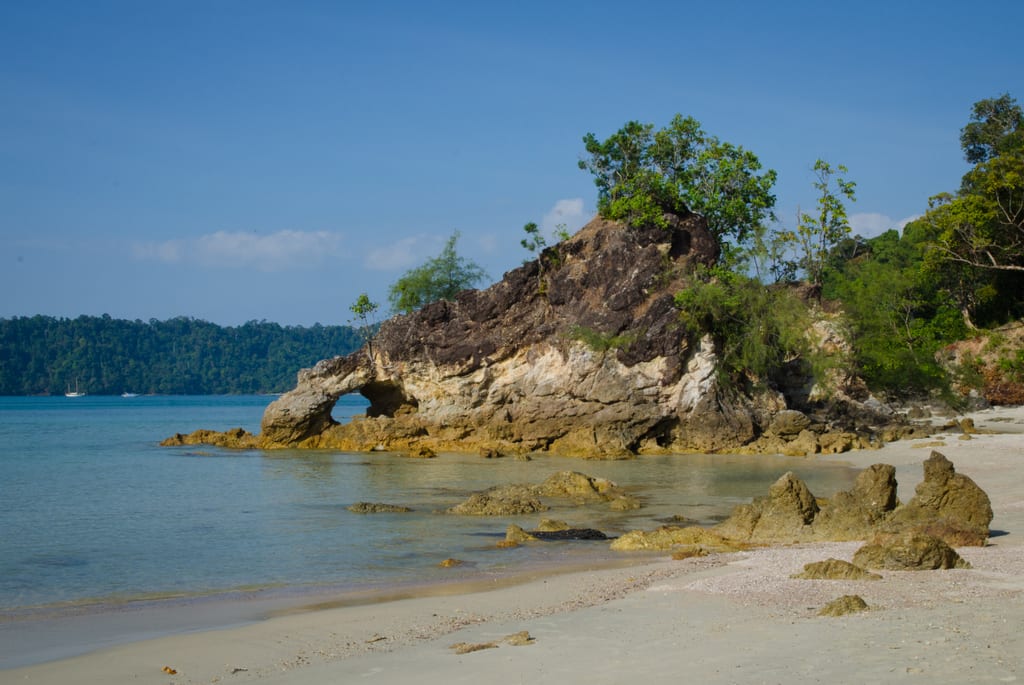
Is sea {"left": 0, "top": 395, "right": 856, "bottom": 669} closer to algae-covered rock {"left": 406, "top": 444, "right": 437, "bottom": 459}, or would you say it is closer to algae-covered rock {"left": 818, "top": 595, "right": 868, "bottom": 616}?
algae-covered rock {"left": 406, "top": 444, "right": 437, "bottom": 459}

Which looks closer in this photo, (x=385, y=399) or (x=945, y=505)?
(x=945, y=505)

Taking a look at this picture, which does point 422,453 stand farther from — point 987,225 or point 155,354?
point 155,354

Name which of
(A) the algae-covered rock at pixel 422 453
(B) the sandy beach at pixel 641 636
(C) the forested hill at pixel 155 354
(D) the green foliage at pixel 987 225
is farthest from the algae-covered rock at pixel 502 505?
(C) the forested hill at pixel 155 354

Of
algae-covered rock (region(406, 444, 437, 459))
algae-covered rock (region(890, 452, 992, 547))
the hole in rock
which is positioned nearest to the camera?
algae-covered rock (region(890, 452, 992, 547))

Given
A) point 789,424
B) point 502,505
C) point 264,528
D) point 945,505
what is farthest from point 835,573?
point 789,424

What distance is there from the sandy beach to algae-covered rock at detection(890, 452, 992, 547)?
2.46ft

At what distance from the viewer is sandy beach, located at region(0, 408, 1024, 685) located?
6469 millimetres

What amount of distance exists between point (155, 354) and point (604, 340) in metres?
131

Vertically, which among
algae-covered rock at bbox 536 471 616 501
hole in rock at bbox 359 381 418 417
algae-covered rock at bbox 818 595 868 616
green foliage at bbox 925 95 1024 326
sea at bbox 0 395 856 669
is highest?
green foliage at bbox 925 95 1024 326

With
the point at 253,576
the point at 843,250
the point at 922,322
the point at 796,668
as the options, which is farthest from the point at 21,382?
the point at 796,668

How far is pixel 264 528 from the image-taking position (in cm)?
1745

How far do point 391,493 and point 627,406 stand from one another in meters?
13.0

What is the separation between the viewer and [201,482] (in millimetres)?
26484

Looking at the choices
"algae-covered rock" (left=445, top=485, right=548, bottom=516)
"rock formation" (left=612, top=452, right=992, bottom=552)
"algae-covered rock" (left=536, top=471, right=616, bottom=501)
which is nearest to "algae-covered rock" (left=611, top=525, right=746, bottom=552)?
"rock formation" (left=612, top=452, right=992, bottom=552)
